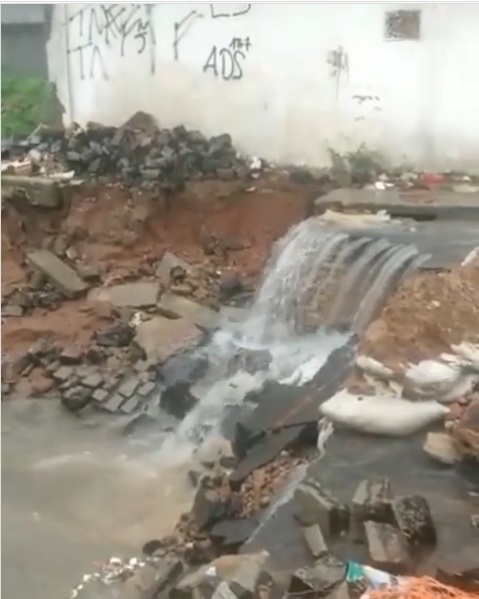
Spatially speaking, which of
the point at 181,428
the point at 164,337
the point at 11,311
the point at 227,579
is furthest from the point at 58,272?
the point at 227,579

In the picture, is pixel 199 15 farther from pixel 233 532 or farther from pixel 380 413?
pixel 233 532

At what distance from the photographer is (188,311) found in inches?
65.7

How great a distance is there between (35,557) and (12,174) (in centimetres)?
62

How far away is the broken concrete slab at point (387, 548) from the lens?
1.51m

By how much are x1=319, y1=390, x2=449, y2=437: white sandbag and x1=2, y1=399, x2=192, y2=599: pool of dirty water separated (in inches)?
10.4

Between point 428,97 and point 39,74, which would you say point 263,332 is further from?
point 39,74

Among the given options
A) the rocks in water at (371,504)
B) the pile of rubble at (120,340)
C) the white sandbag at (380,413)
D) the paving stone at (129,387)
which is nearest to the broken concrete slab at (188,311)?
the pile of rubble at (120,340)

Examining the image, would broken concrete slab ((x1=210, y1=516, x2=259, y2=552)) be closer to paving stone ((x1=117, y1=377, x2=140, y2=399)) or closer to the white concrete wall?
paving stone ((x1=117, y1=377, x2=140, y2=399))

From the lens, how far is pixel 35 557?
169 cm

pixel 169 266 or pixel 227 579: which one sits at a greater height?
pixel 169 266

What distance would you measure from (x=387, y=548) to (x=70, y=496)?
0.51 meters

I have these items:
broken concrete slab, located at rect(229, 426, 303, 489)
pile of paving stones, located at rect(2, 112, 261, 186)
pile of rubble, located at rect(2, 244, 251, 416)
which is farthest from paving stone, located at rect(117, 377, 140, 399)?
pile of paving stones, located at rect(2, 112, 261, 186)

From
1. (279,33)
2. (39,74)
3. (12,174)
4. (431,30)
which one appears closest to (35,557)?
(12,174)

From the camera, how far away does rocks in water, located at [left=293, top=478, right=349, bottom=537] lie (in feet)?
5.07
